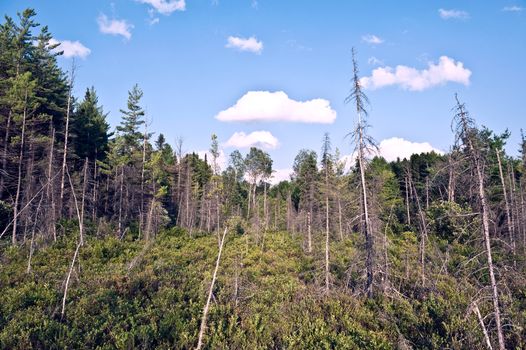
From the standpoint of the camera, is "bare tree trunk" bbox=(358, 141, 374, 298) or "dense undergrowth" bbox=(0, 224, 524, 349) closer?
"dense undergrowth" bbox=(0, 224, 524, 349)

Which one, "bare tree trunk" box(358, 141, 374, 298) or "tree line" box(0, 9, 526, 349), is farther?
"bare tree trunk" box(358, 141, 374, 298)

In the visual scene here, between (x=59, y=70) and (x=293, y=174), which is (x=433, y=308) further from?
(x=293, y=174)

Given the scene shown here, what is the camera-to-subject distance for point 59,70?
116ft

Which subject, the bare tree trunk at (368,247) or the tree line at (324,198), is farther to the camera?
the bare tree trunk at (368,247)

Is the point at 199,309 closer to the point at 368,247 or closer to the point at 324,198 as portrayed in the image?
the point at 368,247

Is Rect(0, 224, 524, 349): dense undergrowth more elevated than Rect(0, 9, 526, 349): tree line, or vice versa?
Rect(0, 9, 526, 349): tree line

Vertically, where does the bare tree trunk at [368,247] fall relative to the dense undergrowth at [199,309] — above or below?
above

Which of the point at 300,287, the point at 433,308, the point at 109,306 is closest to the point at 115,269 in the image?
the point at 109,306

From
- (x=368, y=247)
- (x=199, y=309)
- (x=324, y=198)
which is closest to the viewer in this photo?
(x=199, y=309)

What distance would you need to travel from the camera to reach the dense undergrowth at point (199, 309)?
1149 cm

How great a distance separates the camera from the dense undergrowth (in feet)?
37.7

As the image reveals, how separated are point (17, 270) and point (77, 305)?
19.6ft

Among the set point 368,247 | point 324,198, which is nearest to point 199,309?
point 368,247

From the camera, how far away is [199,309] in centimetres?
1446
